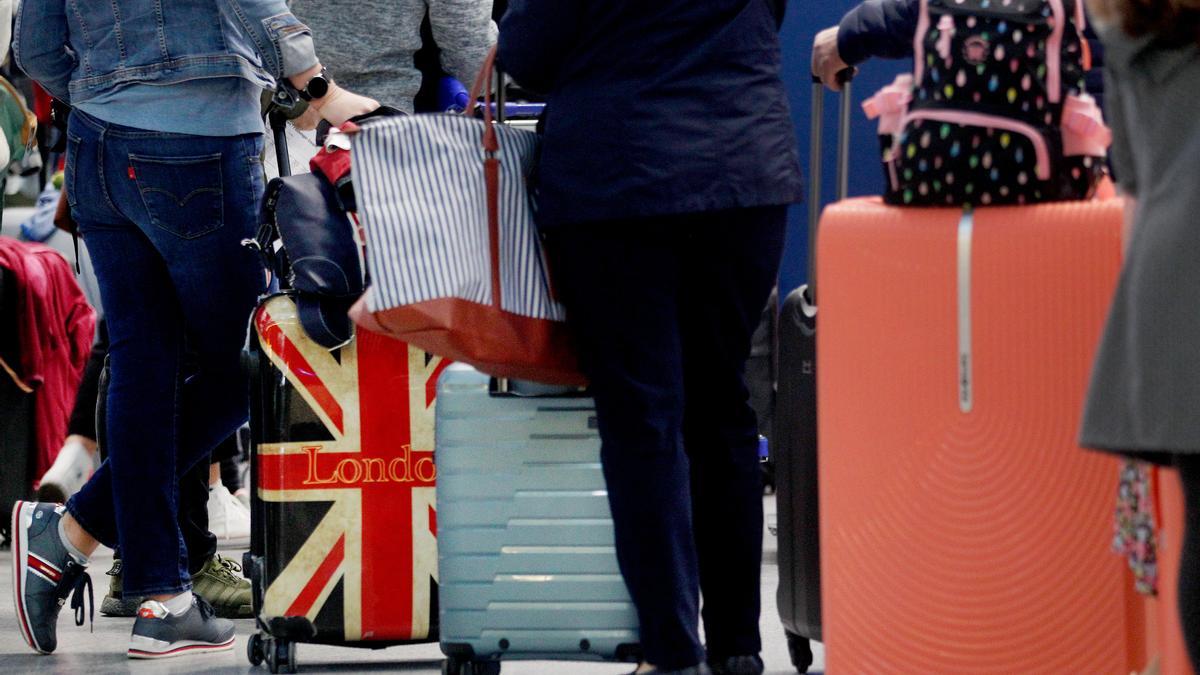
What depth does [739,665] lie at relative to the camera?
2832 mm

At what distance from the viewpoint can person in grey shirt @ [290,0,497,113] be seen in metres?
3.81

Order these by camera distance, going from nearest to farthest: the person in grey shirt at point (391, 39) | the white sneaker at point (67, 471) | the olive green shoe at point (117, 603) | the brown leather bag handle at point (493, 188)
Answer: the brown leather bag handle at point (493, 188)
the person in grey shirt at point (391, 39)
the olive green shoe at point (117, 603)
the white sneaker at point (67, 471)

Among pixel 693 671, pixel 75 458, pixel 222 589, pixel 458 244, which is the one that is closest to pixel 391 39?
pixel 222 589

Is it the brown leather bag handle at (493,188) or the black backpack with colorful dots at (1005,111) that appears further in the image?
the brown leather bag handle at (493,188)

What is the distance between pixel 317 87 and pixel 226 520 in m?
2.17

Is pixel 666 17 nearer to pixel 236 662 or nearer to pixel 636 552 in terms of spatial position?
pixel 636 552

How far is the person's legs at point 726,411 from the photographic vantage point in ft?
8.77

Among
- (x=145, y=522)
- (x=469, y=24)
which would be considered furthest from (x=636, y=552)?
(x=469, y=24)

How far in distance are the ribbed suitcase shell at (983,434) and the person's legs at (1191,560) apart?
1.59 feet

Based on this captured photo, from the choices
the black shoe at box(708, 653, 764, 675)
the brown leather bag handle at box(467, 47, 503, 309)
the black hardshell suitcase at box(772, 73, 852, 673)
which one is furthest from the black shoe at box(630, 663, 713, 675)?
the brown leather bag handle at box(467, 47, 503, 309)

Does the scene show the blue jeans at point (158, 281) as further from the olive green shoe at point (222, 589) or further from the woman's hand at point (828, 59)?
the woman's hand at point (828, 59)

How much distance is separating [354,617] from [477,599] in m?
0.29

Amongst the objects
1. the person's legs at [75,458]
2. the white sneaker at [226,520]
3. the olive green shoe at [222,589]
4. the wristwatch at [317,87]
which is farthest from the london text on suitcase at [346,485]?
the white sneaker at [226,520]

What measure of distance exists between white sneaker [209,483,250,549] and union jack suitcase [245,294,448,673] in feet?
6.41
